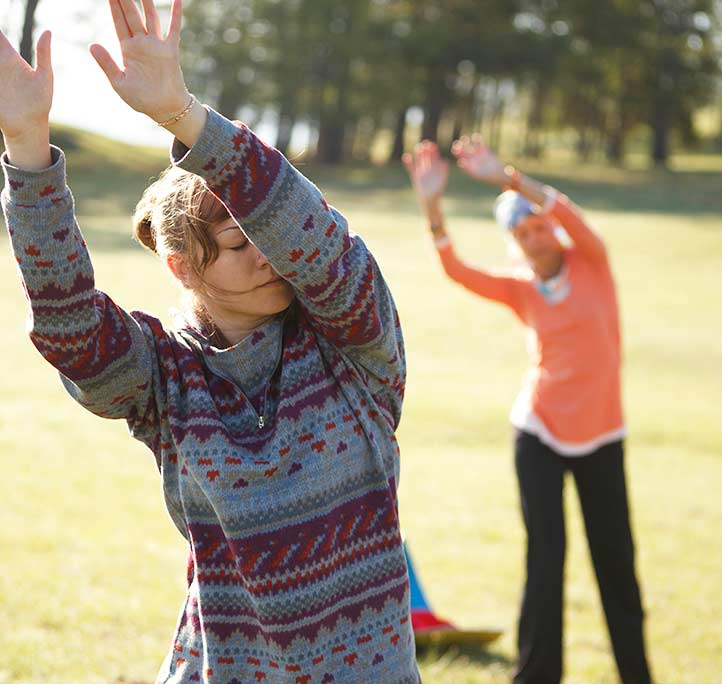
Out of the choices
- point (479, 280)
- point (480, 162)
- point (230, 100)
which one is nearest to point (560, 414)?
point (479, 280)

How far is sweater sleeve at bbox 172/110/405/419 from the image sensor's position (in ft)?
6.53

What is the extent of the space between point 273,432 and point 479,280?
3218 mm

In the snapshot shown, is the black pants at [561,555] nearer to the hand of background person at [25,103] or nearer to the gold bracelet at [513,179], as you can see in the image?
the gold bracelet at [513,179]

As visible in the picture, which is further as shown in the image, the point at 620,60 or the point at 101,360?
the point at 620,60

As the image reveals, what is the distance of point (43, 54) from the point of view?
1.94 m

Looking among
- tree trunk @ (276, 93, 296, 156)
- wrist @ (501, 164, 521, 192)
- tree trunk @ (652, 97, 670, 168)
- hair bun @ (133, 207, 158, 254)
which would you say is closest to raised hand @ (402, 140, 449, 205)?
wrist @ (501, 164, 521, 192)

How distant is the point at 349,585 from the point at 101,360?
0.63 metres

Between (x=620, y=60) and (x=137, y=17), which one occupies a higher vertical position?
(x=137, y=17)

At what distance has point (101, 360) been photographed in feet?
6.95

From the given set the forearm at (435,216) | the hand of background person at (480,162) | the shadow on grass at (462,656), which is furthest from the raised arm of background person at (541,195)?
the shadow on grass at (462,656)

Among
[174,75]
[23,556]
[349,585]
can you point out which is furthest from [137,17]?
[23,556]

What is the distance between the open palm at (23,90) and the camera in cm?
193

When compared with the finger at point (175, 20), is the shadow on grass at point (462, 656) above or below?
below

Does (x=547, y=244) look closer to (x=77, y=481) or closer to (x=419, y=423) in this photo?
(x=77, y=481)
